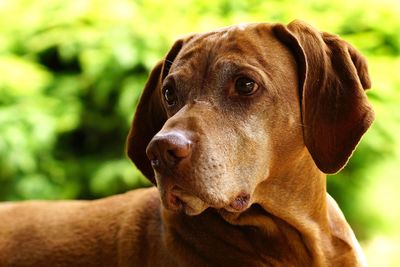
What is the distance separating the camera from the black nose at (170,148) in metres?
2.43

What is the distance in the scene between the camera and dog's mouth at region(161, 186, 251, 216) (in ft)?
8.32

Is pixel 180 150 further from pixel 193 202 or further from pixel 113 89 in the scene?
pixel 113 89

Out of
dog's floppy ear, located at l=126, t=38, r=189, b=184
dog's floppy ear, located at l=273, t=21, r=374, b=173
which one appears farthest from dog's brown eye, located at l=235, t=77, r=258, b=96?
dog's floppy ear, located at l=126, t=38, r=189, b=184

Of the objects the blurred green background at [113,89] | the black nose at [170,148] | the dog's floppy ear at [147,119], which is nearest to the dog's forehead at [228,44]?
the dog's floppy ear at [147,119]

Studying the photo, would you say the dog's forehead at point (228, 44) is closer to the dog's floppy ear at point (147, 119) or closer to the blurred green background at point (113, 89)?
the dog's floppy ear at point (147, 119)

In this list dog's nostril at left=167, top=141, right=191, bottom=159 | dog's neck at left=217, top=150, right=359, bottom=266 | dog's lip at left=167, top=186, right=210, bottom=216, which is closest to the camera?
dog's nostril at left=167, top=141, right=191, bottom=159

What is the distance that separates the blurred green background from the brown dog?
8.32 ft

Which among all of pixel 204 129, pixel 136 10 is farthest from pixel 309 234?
pixel 136 10

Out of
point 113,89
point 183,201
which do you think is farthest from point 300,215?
point 113,89

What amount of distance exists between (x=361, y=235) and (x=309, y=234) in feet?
9.02

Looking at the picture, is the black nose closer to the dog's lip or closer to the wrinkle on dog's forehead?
the dog's lip

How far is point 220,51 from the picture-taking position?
2756mm

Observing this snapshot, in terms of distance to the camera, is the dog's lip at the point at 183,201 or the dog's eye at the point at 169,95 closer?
the dog's lip at the point at 183,201

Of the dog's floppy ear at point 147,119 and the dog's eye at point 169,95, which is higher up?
the dog's eye at point 169,95
